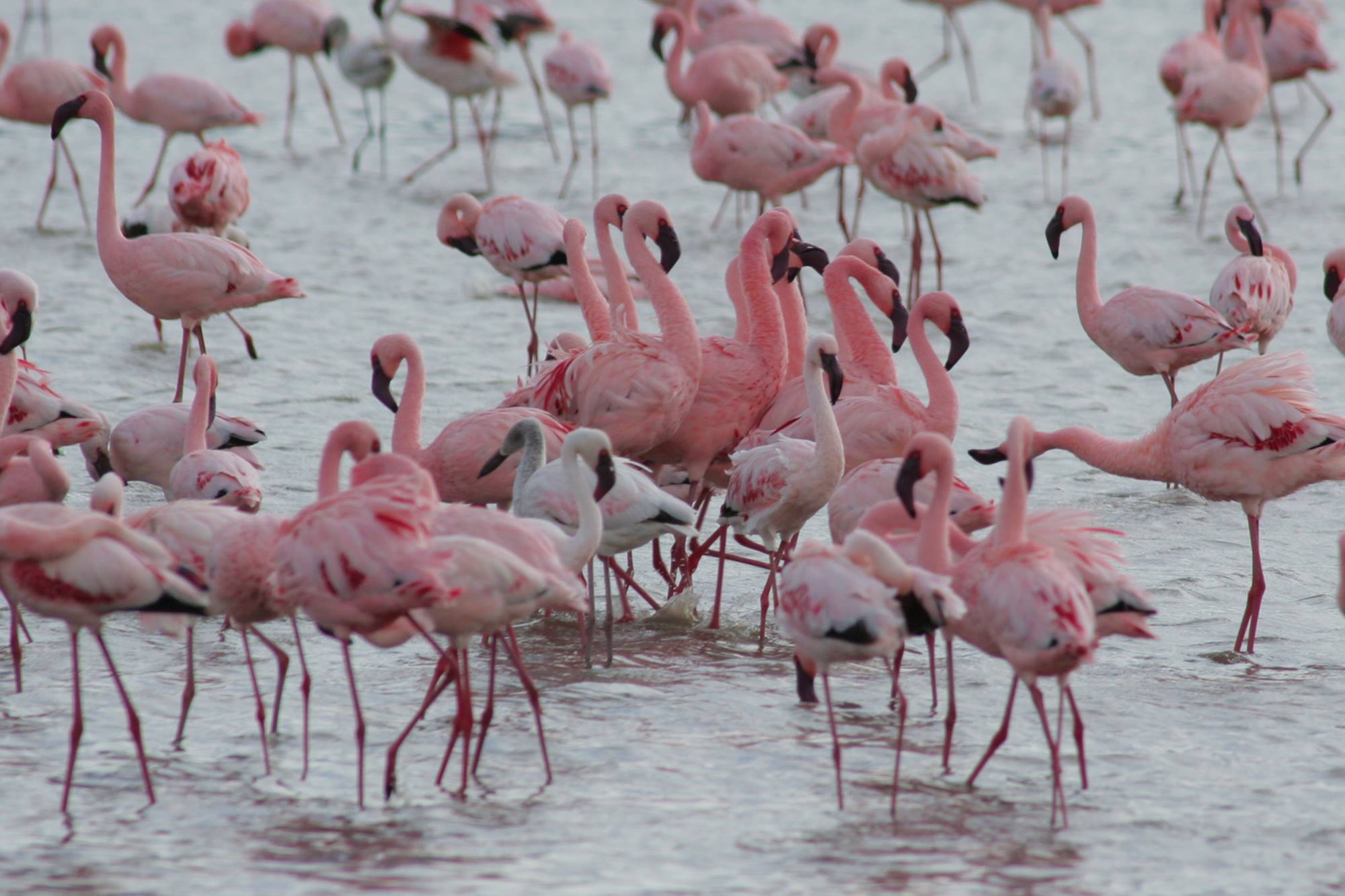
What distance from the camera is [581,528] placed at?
4988mm

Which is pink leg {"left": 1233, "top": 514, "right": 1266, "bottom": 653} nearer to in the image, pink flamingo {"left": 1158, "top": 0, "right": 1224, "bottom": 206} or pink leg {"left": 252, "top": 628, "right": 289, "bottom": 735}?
pink leg {"left": 252, "top": 628, "right": 289, "bottom": 735}

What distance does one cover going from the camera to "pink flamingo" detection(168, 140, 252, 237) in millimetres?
9875

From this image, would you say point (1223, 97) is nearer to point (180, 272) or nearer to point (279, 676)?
point (180, 272)

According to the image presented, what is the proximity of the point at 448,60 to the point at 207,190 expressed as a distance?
16.2 feet

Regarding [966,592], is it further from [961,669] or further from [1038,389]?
[1038,389]

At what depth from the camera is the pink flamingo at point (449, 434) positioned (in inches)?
239

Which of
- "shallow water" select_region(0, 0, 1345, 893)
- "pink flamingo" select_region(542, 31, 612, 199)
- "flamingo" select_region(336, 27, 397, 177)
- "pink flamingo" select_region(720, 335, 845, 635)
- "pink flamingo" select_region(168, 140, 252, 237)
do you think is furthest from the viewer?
"flamingo" select_region(336, 27, 397, 177)

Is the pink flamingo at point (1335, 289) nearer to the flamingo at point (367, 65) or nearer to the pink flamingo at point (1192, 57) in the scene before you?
the pink flamingo at point (1192, 57)

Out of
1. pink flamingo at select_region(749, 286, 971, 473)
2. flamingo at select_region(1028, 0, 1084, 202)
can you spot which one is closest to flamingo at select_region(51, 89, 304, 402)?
pink flamingo at select_region(749, 286, 971, 473)

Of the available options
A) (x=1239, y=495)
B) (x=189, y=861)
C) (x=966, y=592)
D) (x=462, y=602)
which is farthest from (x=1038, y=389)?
(x=189, y=861)

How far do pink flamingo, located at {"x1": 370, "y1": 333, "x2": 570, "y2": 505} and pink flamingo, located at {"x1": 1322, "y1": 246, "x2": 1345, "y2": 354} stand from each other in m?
3.96

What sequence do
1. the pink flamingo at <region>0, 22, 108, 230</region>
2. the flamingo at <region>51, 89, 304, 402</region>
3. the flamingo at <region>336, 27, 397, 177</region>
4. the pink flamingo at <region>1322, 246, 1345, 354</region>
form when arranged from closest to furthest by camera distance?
the pink flamingo at <region>1322, 246, 1345, 354</region> → the flamingo at <region>51, 89, 304, 402</region> → the pink flamingo at <region>0, 22, 108, 230</region> → the flamingo at <region>336, 27, 397, 177</region>

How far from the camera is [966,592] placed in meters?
4.72

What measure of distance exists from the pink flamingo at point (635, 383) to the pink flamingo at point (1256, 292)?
10.2 ft
